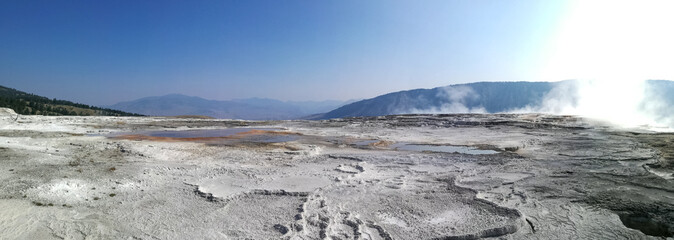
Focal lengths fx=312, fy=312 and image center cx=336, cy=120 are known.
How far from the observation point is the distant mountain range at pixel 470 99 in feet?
381

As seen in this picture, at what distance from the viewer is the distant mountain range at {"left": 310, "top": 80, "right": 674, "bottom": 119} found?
11612 cm

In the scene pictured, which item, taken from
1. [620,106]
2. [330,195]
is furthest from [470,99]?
[330,195]

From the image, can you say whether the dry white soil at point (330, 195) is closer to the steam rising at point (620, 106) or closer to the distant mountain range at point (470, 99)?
the steam rising at point (620, 106)

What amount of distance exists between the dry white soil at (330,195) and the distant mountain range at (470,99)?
10949 centimetres

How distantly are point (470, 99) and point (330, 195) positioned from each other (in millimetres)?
137712

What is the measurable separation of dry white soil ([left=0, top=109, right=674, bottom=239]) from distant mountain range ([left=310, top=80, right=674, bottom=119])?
10949cm

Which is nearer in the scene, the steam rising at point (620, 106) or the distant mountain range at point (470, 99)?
the steam rising at point (620, 106)

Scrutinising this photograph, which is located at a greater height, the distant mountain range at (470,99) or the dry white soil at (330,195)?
the distant mountain range at (470,99)

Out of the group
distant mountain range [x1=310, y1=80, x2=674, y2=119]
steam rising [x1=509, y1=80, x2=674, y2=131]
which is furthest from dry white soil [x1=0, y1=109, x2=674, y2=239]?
distant mountain range [x1=310, y1=80, x2=674, y2=119]

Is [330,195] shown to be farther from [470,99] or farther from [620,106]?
[470,99]

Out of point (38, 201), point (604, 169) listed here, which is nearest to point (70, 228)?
point (38, 201)

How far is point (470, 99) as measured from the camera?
434 feet

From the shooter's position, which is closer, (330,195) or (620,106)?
(330,195)

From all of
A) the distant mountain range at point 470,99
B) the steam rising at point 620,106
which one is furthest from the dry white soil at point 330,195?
the distant mountain range at point 470,99
